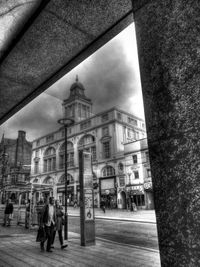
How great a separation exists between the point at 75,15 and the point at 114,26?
55 cm

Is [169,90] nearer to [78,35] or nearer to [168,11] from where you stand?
[168,11]

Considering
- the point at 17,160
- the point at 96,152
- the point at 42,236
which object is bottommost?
the point at 42,236

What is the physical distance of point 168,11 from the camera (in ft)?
4.56

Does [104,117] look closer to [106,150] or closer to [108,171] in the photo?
[106,150]

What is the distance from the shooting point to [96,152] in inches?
1879

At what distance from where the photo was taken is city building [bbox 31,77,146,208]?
4247 centimetres

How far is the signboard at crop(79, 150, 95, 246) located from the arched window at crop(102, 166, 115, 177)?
34521mm

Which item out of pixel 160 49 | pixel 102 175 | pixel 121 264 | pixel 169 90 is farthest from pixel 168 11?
pixel 102 175

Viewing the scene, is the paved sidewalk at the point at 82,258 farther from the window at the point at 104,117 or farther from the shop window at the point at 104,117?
the window at the point at 104,117

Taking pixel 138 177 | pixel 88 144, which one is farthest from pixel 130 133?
pixel 138 177

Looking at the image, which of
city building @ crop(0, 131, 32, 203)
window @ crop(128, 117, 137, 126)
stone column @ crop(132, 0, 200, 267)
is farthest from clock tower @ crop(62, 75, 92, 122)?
stone column @ crop(132, 0, 200, 267)

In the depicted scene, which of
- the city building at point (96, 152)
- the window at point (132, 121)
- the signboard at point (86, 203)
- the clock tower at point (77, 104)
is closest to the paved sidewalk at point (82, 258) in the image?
the signboard at point (86, 203)

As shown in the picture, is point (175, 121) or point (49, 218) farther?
Result: point (49, 218)

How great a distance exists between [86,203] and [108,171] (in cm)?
3609
